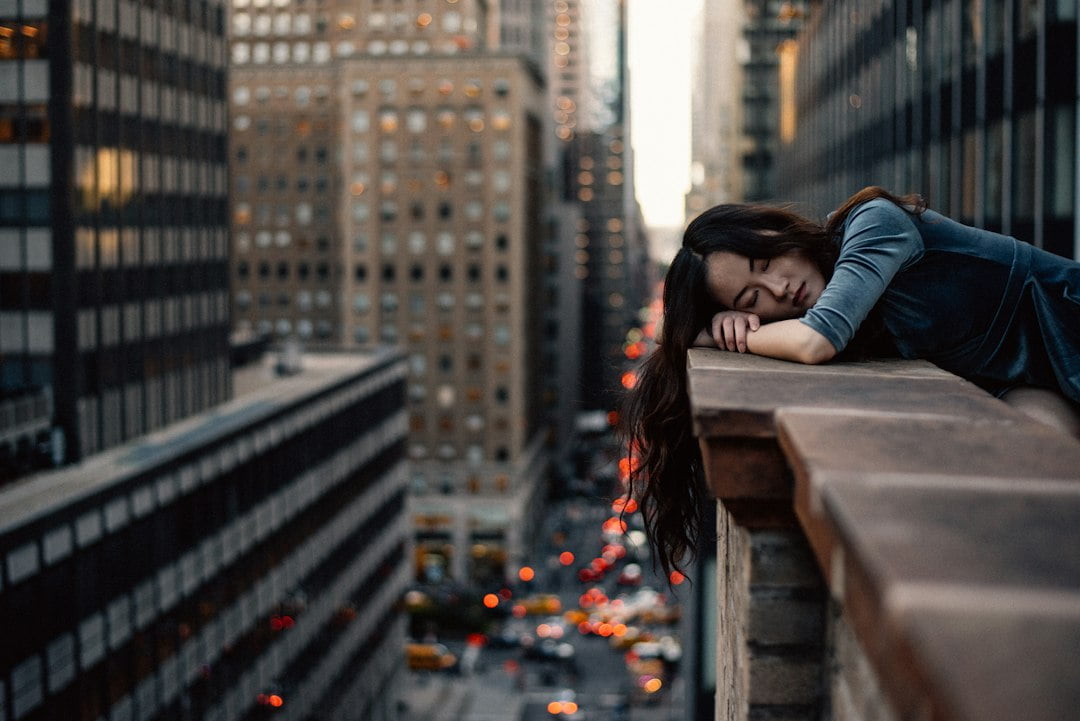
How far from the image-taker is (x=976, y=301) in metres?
5.19

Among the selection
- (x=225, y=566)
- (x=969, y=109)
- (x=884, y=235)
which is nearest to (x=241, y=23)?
(x=225, y=566)

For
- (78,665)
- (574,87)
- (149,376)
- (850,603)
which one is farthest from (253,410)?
(574,87)

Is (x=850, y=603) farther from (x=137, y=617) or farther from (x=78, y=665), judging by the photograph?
(x=137, y=617)

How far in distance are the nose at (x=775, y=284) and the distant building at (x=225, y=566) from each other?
22.0 meters

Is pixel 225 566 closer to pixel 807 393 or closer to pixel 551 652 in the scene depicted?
pixel 551 652

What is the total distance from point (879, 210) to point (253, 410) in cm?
3710

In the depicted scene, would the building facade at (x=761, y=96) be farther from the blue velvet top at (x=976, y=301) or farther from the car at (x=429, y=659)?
the blue velvet top at (x=976, y=301)

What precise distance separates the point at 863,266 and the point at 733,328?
60 centimetres

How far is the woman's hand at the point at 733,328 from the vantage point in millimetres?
5094

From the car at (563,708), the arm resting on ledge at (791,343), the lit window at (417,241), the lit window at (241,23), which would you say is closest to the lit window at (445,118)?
the lit window at (417,241)

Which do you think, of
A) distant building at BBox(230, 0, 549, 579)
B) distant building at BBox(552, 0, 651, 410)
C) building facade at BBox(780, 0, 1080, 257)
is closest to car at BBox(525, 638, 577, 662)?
distant building at BBox(230, 0, 549, 579)

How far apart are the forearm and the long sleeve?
0.11ft

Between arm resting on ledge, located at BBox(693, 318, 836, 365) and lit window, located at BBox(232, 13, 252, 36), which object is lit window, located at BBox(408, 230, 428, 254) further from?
arm resting on ledge, located at BBox(693, 318, 836, 365)

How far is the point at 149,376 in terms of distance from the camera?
121 ft
